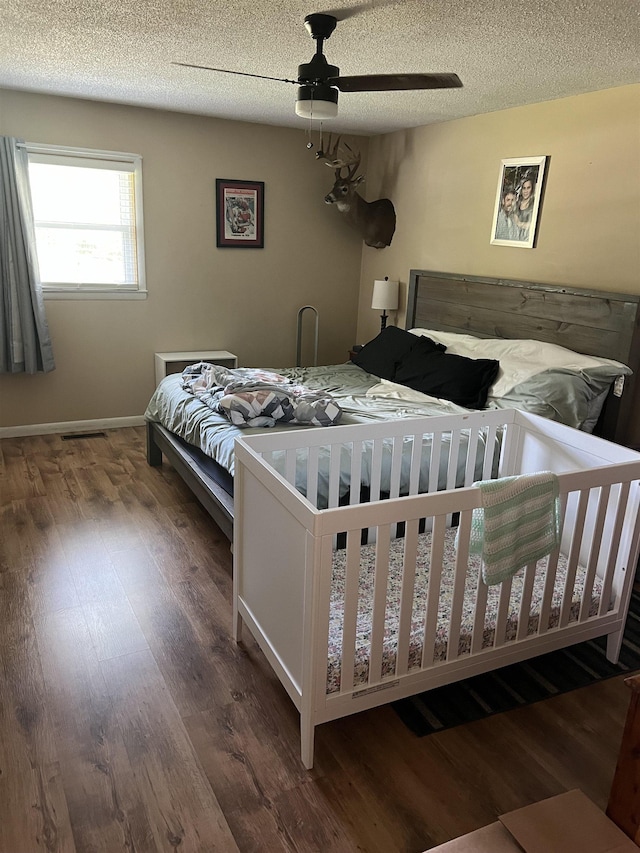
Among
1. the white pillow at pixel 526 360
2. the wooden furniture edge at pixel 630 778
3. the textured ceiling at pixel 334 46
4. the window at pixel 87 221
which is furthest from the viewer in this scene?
the window at pixel 87 221

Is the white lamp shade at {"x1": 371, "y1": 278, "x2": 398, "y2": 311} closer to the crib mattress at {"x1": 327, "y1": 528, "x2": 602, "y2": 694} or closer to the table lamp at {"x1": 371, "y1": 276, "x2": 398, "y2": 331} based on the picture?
the table lamp at {"x1": 371, "y1": 276, "x2": 398, "y2": 331}

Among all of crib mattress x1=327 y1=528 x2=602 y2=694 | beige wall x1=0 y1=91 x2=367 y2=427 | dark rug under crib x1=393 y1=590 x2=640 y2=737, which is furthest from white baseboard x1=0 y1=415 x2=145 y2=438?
dark rug under crib x1=393 y1=590 x2=640 y2=737

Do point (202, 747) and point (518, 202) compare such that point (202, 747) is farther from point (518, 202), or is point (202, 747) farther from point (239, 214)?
point (239, 214)

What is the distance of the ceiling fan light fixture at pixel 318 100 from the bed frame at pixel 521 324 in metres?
1.72

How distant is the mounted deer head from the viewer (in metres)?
5.07

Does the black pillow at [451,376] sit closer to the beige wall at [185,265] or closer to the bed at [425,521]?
the bed at [425,521]

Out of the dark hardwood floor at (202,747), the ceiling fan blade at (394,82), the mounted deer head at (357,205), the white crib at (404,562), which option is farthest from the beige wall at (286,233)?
the dark hardwood floor at (202,747)

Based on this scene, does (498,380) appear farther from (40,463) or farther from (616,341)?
(40,463)

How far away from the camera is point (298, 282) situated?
5.53 metres

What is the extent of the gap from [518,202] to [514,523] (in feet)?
8.93

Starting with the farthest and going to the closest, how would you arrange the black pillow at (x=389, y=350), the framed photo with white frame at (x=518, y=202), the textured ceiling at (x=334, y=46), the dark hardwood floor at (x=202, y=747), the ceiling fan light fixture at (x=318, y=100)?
the black pillow at (x=389, y=350)
the framed photo with white frame at (x=518, y=202)
the ceiling fan light fixture at (x=318, y=100)
the textured ceiling at (x=334, y=46)
the dark hardwood floor at (x=202, y=747)

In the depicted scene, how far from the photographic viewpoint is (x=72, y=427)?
4.95 metres

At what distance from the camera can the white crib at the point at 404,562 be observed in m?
1.81

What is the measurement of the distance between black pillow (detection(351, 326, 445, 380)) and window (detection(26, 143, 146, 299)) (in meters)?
1.86
